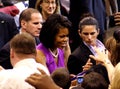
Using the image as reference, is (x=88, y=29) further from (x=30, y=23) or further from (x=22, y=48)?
(x=22, y=48)

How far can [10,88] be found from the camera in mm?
3102

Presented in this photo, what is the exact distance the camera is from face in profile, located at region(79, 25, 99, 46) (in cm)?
499

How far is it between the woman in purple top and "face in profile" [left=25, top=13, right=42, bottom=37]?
1.56ft

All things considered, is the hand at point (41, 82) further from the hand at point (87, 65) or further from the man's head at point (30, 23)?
the man's head at point (30, 23)

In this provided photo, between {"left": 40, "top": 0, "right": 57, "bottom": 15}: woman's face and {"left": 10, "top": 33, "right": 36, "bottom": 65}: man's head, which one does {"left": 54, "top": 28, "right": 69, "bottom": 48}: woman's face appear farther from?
{"left": 40, "top": 0, "right": 57, "bottom": 15}: woman's face

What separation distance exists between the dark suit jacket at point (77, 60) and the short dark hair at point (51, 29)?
0.40 meters

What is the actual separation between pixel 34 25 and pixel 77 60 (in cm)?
61

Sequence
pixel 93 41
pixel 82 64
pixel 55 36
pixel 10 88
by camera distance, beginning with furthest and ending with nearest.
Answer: pixel 93 41 → pixel 82 64 → pixel 55 36 → pixel 10 88

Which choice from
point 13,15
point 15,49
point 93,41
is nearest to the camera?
point 15,49

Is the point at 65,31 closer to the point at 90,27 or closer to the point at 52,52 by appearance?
the point at 52,52

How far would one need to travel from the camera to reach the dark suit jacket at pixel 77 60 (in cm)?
465

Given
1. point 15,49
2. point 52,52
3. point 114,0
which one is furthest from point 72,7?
point 15,49

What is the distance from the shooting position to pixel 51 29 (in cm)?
428

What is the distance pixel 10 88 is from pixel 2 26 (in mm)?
2104
